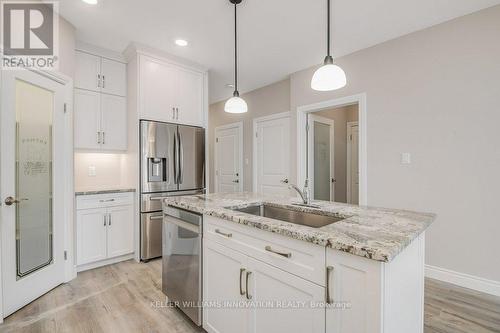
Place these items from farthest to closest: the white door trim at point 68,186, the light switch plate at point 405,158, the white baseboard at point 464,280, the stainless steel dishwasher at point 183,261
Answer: the light switch plate at point 405,158 → the white door trim at point 68,186 → the white baseboard at point 464,280 → the stainless steel dishwasher at point 183,261

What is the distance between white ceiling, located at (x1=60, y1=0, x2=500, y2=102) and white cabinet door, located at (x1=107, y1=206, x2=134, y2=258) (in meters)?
2.08

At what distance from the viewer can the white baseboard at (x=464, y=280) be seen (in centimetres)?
223

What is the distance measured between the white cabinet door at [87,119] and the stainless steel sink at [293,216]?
2314mm

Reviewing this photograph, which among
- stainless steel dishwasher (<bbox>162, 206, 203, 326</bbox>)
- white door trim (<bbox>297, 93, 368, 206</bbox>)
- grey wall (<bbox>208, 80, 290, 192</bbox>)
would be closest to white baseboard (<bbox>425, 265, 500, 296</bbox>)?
white door trim (<bbox>297, 93, 368, 206</bbox>)

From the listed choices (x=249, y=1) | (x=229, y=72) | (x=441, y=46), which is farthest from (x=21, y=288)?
(x=441, y=46)

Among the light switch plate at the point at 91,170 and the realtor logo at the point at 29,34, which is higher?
the realtor logo at the point at 29,34

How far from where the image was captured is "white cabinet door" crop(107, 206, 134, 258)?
2.96 meters

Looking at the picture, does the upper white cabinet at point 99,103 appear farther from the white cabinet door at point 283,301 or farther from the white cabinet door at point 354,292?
the white cabinet door at point 354,292

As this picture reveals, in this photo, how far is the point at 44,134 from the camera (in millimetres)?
2342

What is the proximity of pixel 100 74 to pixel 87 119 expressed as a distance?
606 millimetres

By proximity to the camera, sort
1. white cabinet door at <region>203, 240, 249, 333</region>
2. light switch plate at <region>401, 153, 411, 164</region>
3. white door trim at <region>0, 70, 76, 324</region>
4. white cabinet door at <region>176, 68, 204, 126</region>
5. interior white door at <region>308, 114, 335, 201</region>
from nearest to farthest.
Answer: white cabinet door at <region>203, 240, 249, 333</region> < white door trim at <region>0, 70, 76, 324</region> < light switch plate at <region>401, 153, 411, 164</region> < white cabinet door at <region>176, 68, 204, 126</region> < interior white door at <region>308, 114, 335, 201</region>

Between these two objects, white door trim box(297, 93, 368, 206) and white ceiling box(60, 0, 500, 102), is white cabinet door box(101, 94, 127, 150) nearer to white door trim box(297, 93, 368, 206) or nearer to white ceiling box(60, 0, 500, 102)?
white ceiling box(60, 0, 500, 102)

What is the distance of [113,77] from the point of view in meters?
3.19

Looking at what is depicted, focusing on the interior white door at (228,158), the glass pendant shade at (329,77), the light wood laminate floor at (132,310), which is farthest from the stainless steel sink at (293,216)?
the interior white door at (228,158)
